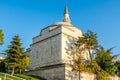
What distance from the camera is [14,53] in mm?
31375

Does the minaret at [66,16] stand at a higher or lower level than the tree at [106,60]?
higher

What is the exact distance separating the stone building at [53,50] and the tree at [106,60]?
4237 millimetres

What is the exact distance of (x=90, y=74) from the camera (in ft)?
114

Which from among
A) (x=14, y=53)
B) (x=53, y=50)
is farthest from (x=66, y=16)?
(x=14, y=53)

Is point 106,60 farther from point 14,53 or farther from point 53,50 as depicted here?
point 14,53

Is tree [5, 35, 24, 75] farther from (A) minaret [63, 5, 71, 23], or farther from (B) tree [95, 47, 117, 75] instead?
(A) minaret [63, 5, 71, 23]

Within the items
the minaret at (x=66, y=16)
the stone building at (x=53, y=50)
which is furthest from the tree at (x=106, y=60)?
the minaret at (x=66, y=16)

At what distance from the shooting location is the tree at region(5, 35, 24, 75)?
3085cm

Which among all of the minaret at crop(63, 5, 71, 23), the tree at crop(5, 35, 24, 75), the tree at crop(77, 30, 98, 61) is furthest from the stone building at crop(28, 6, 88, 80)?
the minaret at crop(63, 5, 71, 23)

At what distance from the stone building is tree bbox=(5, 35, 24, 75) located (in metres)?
5.46

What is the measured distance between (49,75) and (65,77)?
325 centimetres

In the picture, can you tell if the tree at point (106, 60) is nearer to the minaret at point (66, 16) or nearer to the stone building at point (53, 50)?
the stone building at point (53, 50)

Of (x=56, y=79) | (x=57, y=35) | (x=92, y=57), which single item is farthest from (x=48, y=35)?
(x=56, y=79)

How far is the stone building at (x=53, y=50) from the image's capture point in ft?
110
